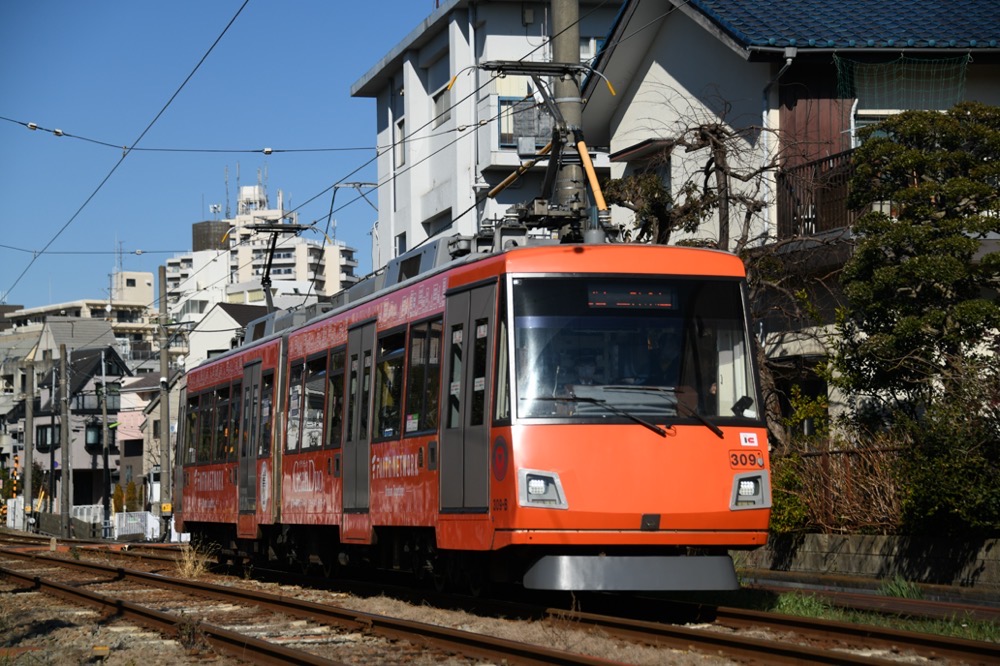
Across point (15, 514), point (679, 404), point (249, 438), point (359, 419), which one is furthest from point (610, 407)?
point (15, 514)

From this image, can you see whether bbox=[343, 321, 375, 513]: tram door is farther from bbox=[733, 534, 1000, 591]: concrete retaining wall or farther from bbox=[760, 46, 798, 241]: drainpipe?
bbox=[760, 46, 798, 241]: drainpipe

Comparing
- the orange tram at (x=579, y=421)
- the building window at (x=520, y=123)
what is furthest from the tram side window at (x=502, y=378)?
the building window at (x=520, y=123)

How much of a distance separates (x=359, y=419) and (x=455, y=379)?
299 cm

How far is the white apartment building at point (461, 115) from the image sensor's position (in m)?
43.3

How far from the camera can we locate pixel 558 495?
11719 millimetres

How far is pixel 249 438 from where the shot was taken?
20.5 m

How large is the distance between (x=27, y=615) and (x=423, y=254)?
5579 millimetres

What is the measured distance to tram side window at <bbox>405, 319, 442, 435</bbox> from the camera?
1372 cm

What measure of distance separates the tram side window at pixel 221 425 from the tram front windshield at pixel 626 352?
10.8 metres

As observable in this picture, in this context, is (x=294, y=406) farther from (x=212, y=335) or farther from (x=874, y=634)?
(x=212, y=335)

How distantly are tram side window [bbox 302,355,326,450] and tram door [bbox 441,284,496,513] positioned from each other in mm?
4321

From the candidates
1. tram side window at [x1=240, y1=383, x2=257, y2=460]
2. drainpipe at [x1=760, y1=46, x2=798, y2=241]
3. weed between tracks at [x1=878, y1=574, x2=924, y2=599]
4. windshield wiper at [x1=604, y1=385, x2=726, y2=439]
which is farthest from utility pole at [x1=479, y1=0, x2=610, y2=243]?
drainpipe at [x1=760, y1=46, x2=798, y2=241]

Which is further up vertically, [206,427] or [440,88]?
[440,88]

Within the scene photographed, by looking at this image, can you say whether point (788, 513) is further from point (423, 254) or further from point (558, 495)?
point (558, 495)
